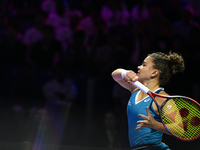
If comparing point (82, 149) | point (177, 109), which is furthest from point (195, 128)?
point (82, 149)

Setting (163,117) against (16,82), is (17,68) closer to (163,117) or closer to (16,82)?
(16,82)

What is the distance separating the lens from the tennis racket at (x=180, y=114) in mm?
2395

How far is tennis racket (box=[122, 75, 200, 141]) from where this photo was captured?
2395 mm

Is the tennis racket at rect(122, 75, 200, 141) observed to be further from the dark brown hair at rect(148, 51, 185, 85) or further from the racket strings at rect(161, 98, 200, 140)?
the dark brown hair at rect(148, 51, 185, 85)

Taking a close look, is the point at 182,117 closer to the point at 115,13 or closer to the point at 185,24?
the point at 185,24

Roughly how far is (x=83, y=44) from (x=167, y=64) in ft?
9.83

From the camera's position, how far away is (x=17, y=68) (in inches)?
204

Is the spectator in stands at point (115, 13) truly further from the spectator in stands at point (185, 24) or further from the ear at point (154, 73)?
the ear at point (154, 73)

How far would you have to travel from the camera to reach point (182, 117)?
2.52m

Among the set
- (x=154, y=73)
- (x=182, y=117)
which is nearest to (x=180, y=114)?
(x=182, y=117)

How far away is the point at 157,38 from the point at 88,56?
112cm

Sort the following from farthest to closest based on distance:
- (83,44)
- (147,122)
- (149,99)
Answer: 1. (83,44)
2. (149,99)
3. (147,122)

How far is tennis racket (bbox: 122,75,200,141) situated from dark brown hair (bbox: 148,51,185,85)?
0.87 ft

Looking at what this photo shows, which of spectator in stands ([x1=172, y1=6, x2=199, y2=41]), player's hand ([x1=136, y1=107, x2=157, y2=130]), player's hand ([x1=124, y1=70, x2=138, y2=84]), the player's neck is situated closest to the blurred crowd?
spectator in stands ([x1=172, y1=6, x2=199, y2=41])
